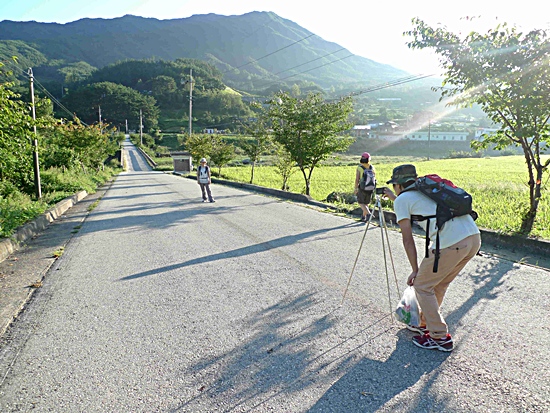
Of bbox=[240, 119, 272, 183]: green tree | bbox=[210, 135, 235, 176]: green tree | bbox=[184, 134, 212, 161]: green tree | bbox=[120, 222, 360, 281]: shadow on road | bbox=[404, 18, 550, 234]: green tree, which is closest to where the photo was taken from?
bbox=[120, 222, 360, 281]: shadow on road

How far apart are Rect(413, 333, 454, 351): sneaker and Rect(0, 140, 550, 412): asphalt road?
2.2 inches

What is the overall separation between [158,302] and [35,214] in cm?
767

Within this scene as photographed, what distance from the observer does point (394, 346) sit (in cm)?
337

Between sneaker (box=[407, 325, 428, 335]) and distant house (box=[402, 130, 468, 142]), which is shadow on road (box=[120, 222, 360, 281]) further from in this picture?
distant house (box=[402, 130, 468, 142])

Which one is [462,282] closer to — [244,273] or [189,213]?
[244,273]

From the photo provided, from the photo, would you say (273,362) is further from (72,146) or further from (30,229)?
(72,146)

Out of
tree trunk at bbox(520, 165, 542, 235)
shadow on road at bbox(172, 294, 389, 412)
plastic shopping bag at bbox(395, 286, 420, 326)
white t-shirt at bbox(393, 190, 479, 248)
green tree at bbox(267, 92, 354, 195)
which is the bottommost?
shadow on road at bbox(172, 294, 389, 412)

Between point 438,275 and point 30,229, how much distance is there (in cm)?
874

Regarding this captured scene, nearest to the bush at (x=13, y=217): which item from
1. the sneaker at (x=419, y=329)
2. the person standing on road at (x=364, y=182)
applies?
the person standing on road at (x=364, y=182)

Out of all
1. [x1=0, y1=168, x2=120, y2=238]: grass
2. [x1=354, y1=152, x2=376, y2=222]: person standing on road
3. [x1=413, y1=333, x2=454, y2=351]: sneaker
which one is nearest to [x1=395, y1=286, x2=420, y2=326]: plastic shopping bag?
[x1=413, y1=333, x2=454, y2=351]: sneaker

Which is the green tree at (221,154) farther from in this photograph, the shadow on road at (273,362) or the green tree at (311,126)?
the shadow on road at (273,362)

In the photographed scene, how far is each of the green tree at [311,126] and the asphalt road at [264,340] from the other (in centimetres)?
941

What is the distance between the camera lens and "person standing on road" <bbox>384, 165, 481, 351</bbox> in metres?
3.11

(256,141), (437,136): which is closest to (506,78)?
(256,141)
